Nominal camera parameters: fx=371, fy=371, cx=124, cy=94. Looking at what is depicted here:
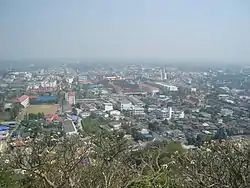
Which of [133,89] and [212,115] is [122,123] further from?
[133,89]

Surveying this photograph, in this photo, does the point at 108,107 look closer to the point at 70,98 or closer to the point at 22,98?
the point at 70,98

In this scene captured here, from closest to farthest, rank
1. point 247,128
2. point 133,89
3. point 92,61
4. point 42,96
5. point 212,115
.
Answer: point 247,128
point 212,115
point 42,96
point 133,89
point 92,61

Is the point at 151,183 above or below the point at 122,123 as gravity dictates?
above

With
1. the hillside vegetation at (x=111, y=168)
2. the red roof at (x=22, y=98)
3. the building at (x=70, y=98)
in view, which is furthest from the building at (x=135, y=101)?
the hillside vegetation at (x=111, y=168)

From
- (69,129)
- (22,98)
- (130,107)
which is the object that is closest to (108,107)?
(130,107)

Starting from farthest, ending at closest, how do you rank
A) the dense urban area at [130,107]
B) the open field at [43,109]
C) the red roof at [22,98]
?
the red roof at [22,98], the open field at [43,109], the dense urban area at [130,107]

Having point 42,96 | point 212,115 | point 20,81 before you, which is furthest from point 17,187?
point 20,81

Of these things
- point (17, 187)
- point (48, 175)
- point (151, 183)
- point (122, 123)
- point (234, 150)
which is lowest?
point (122, 123)

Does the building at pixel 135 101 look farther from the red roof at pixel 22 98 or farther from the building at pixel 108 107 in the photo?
the red roof at pixel 22 98
